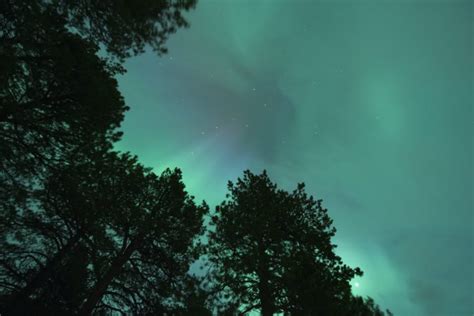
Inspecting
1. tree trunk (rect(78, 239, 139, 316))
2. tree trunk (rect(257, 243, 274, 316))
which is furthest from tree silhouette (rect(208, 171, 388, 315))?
tree trunk (rect(78, 239, 139, 316))

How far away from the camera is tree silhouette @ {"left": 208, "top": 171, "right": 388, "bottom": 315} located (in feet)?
25.2

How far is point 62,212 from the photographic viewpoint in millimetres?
8102

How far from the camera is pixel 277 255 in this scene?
32.4ft

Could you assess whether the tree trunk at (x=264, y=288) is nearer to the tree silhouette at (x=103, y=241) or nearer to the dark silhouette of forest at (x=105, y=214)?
the dark silhouette of forest at (x=105, y=214)

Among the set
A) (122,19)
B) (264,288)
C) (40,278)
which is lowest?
(40,278)

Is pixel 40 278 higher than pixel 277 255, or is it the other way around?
pixel 277 255

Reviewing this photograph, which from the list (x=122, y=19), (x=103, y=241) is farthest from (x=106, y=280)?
(x=122, y=19)

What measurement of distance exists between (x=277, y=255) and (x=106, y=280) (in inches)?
305

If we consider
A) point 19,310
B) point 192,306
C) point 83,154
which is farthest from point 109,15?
point 192,306

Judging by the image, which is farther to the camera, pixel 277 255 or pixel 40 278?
pixel 277 255

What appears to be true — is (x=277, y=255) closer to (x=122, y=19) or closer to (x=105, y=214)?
(x=105, y=214)

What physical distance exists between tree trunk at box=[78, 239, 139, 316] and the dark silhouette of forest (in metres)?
0.04

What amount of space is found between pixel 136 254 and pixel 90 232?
262 cm

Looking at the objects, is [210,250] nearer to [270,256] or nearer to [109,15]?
[270,256]
